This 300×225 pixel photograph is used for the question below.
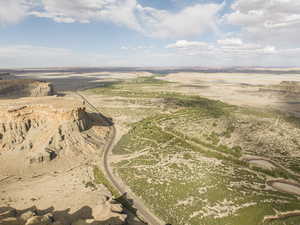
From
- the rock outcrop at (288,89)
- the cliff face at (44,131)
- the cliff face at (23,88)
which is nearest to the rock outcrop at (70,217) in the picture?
the cliff face at (44,131)

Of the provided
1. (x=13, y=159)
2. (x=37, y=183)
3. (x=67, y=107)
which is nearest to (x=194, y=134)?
(x=67, y=107)

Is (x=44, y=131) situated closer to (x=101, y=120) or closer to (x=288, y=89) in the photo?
(x=101, y=120)

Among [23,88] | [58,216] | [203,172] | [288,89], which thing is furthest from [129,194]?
[288,89]

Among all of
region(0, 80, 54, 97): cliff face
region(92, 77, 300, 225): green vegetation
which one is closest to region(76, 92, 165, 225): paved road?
region(92, 77, 300, 225): green vegetation

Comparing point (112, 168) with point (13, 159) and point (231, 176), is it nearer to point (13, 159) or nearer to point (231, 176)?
point (13, 159)

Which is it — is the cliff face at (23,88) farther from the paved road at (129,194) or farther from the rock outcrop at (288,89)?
the rock outcrop at (288,89)

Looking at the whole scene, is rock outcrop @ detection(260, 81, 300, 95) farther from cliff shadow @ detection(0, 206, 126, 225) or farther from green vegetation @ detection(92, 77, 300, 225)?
cliff shadow @ detection(0, 206, 126, 225)
